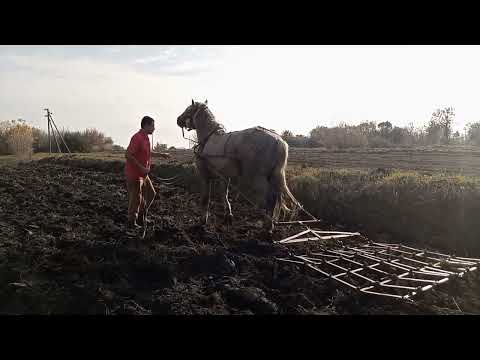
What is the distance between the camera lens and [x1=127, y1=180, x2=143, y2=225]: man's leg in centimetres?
Answer: 639

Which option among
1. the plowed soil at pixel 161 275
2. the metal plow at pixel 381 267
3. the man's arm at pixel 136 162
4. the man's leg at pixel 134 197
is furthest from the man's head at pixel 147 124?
the metal plow at pixel 381 267

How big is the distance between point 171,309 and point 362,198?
20.4 ft

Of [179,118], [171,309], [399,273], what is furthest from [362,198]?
[171,309]

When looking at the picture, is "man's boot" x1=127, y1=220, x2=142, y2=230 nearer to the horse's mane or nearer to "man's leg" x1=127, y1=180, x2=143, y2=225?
"man's leg" x1=127, y1=180, x2=143, y2=225

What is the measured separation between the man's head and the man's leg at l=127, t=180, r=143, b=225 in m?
0.88

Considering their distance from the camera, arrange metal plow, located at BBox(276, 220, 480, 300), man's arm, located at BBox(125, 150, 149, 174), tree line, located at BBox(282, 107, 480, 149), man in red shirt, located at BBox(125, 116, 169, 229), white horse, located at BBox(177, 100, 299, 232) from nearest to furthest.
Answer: metal plow, located at BBox(276, 220, 480, 300) < man's arm, located at BBox(125, 150, 149, 174) < man in red shirt, located at BBox(125, 116, 169, 229) < white horse, located at BBox(177, 100, 299, 232) < tree line, located at BBox(282, 107, 480, 149)

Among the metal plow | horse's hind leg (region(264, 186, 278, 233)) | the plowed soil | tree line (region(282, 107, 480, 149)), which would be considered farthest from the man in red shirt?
tree line (region(282, 107, 480, 149))

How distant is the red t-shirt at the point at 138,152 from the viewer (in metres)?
6.18

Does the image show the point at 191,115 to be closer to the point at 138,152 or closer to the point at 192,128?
the point at 192,128

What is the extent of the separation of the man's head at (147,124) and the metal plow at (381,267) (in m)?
2.90

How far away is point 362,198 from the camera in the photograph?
8.92 metres

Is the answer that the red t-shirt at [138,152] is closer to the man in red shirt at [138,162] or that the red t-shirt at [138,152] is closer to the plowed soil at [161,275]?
the man in red shirt at [138,162]

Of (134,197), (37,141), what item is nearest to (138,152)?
(134,197)
